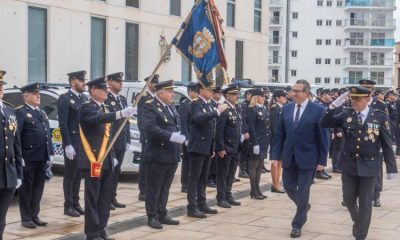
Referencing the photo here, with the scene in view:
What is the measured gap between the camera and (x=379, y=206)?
10.8 metres

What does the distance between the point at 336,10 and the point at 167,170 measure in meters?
75.0

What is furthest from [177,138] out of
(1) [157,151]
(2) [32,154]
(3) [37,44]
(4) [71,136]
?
(3) [37,44]

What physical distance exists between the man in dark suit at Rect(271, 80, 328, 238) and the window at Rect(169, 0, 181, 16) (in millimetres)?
21288

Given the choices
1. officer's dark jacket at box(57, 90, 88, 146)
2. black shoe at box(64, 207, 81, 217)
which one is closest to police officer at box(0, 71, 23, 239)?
officer's dark jacket at box(57, 90, 88, 146)

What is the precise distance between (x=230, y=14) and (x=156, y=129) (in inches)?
1045

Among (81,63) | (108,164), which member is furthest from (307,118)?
(81,63)

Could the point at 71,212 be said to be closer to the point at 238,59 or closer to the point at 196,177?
the point at 196,177

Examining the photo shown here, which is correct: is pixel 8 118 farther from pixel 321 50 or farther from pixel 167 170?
pixel 321 50

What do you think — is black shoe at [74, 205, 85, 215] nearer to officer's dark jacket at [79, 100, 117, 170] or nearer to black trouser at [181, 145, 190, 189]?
officer's dark jacket at [79, 100, 117, 170]

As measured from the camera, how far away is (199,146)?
9.37m

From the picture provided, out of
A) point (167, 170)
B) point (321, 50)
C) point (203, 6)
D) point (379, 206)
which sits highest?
point (321, 50)

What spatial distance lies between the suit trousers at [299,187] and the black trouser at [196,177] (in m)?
1.44

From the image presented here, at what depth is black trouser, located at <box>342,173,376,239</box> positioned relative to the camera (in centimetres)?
778

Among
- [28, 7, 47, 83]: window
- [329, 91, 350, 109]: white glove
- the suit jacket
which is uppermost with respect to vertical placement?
[28, 7, 47, 83]: window
